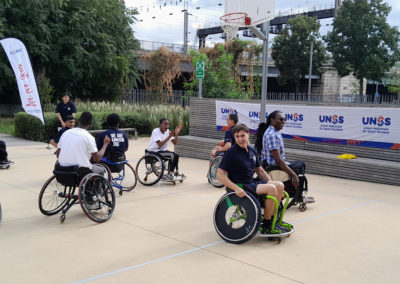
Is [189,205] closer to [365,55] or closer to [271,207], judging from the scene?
[271,207]

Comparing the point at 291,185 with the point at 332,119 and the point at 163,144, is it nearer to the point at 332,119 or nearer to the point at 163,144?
the point at 163,144

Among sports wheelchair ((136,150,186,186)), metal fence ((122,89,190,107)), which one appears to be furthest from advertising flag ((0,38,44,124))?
metal fence ((122,89,190,107))

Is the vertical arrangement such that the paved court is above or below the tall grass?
below

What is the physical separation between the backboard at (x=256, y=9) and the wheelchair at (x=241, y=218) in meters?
4.93

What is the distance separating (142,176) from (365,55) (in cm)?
4020

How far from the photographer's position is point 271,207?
16.6 ft

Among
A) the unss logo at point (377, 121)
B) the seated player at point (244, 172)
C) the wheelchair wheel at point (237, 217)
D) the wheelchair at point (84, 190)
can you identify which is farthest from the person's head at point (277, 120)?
the unss logo at point (377, 121)

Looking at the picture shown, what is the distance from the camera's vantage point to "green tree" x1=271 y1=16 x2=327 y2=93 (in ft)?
153

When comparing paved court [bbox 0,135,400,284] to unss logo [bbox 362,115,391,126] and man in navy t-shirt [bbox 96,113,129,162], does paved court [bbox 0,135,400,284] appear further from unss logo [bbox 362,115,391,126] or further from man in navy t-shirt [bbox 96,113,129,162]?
unss logo [bbox 362,115,391,126]

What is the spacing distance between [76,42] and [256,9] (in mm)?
19112

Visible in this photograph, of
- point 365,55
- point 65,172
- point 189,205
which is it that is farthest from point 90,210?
point 365,55

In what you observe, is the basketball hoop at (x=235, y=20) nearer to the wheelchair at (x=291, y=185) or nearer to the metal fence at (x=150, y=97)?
the wheelchair at (x=291, y=185)

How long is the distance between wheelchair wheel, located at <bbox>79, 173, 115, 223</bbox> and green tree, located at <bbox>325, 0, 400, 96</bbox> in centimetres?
4138

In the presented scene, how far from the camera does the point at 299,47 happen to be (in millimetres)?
46906
